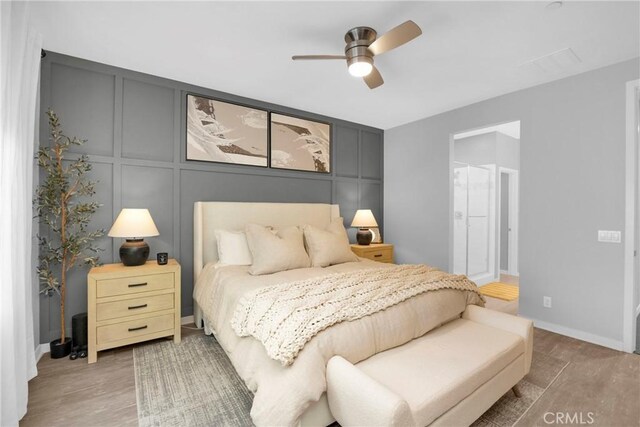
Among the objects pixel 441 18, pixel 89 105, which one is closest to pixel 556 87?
pixel 441 18

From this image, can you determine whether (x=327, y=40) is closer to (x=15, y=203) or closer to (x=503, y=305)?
(x=15, y=203)

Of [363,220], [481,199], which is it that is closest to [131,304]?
[363,220]

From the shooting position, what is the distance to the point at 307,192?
14.1 feet

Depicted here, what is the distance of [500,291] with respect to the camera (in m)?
4.67

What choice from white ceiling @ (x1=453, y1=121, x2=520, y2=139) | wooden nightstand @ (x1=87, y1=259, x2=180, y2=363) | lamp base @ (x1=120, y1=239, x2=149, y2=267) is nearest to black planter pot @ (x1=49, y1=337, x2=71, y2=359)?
wooden nightstand @ (x1=87, y1=259, x2=180, y2=363)

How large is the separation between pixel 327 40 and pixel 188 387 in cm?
289

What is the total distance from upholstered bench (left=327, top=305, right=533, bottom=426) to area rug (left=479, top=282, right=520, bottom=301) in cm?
261

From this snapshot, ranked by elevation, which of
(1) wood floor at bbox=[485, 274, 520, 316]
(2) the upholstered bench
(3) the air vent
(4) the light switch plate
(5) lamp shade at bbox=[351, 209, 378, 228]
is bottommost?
(1) wood floor at bbox=[485, 274, 520, 316]

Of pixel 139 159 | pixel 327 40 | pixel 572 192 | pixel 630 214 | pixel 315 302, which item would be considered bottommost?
pixel 315 302

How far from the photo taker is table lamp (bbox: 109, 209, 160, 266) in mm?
2639

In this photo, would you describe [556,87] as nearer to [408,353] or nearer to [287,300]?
[408,353]

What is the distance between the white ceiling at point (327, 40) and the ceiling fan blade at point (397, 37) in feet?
0.70

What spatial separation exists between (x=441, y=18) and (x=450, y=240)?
2.92 m

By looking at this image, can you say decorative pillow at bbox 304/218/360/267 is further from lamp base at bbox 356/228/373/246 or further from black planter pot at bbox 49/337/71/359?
black planter pot at bbox 49/337/71/359
